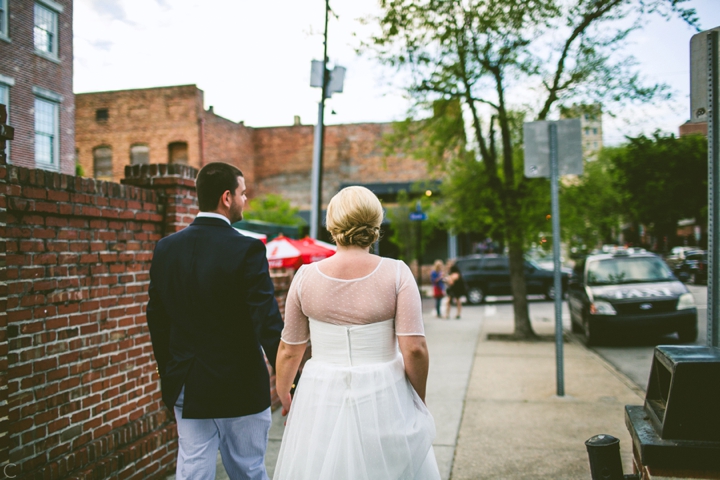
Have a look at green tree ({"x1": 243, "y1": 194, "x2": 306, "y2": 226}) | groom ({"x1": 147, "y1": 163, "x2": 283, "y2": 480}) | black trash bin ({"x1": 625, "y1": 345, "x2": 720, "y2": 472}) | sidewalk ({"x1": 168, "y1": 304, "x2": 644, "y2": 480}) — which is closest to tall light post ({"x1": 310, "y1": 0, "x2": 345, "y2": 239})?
sidewalk ({"x1": 168, "y1": 304, "x2": 644, "y2": 480})

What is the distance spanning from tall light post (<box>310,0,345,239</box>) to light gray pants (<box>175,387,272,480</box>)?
8.61 m

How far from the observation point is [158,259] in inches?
111

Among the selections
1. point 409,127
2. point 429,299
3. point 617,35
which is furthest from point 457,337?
point 429,299

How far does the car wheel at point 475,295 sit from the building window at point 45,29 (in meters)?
19.1

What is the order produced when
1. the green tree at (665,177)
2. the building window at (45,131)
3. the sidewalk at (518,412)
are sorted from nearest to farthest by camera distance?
the sidewalk at (518,412), the building window at (45,131), the green tree at (665,177)

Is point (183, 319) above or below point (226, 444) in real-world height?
above

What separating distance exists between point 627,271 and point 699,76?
9.10 m

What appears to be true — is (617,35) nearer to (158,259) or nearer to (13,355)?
(158,259)

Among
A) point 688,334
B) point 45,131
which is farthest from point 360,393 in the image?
point 688,334

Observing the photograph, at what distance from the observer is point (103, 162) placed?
30250mm

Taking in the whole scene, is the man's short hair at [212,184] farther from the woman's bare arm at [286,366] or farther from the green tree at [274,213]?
the green tree at [274,213]

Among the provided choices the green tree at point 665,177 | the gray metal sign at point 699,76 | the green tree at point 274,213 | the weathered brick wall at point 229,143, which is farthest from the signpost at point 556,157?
the weathered brick wall at point 229,143

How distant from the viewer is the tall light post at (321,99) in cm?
1148

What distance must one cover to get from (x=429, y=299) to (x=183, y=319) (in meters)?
23.2
